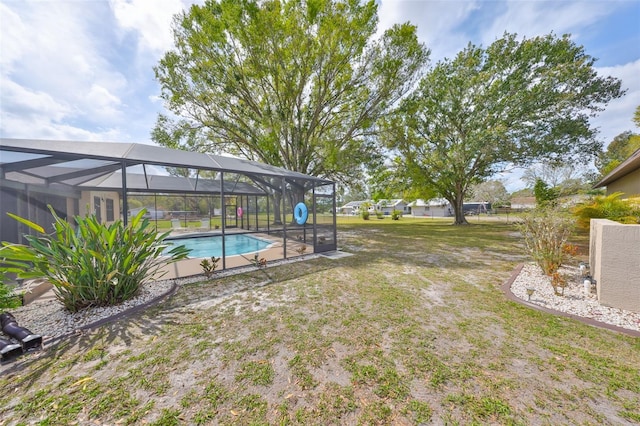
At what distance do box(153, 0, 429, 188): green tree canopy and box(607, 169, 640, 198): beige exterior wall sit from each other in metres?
10.6

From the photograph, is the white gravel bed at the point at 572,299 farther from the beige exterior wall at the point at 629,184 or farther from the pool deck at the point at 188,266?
the beige exterior wall at the point at 629,184

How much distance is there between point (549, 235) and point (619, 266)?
1475mm

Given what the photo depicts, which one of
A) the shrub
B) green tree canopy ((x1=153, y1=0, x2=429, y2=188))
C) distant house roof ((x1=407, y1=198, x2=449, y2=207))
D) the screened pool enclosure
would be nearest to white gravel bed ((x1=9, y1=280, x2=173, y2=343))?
the screened pool enclosure

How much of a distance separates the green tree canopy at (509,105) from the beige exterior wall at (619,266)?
1189 cm

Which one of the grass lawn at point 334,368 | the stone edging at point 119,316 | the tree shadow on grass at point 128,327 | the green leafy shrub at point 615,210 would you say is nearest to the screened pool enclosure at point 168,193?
the tree shadow on grass at point 128,327

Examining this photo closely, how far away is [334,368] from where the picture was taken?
2383 millimetres

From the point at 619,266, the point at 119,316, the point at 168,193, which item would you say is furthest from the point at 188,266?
the point at 619,266

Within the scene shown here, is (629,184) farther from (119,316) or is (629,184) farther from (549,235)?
(119,316)

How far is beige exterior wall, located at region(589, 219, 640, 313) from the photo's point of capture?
328cm

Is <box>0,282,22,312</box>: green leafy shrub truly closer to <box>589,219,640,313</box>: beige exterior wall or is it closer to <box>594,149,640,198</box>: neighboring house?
<box>589,219,640,313</box>: beige exterior wall

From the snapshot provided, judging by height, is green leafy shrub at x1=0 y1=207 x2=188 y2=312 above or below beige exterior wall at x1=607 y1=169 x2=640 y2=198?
below

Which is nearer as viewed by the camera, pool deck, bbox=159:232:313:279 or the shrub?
the shrub

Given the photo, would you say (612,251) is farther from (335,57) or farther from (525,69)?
(525,69)

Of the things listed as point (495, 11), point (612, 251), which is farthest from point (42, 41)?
point (495, 11)
